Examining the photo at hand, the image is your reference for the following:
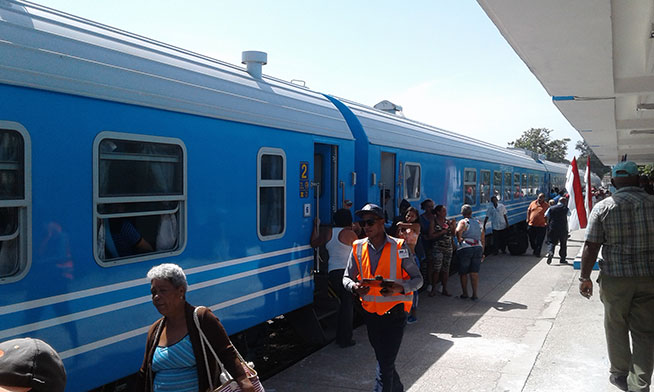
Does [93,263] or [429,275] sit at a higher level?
[93,263]

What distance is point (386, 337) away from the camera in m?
4.71

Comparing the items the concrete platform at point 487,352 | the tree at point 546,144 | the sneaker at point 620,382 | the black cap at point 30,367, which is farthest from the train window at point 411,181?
the tree at point 546,144

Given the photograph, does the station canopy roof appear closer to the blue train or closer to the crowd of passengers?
the crowd of passengers

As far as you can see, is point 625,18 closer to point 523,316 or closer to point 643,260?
point 643,260

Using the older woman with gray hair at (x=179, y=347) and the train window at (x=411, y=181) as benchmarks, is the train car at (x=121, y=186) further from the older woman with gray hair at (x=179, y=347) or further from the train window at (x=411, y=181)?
the train window at (x=411, y=181)

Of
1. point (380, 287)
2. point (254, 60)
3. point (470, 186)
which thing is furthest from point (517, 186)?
point (380, 287)

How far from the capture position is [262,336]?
6.47 metres

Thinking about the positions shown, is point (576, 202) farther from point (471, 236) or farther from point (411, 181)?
point (411, 181)

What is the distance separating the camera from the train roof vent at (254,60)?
21.4ft

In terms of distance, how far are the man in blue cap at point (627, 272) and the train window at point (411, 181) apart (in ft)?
14.5

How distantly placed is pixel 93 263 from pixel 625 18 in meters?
5.86

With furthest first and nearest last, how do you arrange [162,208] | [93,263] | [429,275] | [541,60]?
[429,275] < [541,60] < [162,208] < [93,263]

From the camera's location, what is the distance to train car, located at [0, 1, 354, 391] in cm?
359

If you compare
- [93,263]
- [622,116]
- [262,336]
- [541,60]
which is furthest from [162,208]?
[622,116]
